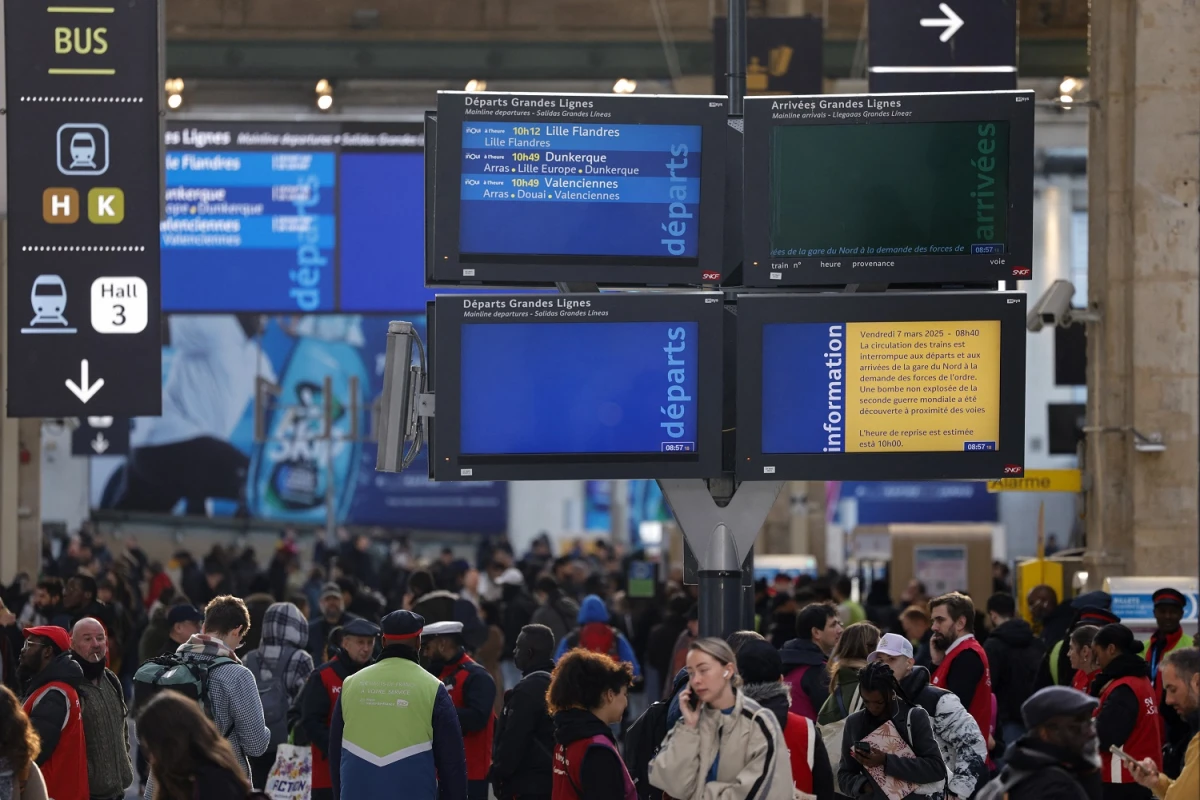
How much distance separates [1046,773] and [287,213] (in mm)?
12547

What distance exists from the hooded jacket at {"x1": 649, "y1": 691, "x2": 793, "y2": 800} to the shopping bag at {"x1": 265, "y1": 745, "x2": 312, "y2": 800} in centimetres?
407

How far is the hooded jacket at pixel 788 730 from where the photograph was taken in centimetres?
567

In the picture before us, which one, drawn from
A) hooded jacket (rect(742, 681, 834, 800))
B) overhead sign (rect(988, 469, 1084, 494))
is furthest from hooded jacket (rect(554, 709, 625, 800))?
overhead sign (rect(988, 469, 1084, 494))

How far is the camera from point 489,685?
320 inches

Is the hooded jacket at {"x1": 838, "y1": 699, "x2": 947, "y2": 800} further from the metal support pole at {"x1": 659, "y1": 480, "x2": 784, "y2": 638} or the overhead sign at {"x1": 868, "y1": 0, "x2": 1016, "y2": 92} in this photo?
the overhead sign at {"x1": 868, "y1": 0, "x2": 1016, "y2": 92}

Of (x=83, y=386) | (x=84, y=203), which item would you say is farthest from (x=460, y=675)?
(x=84, y=203)

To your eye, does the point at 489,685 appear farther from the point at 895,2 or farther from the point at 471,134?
the point at 895,2

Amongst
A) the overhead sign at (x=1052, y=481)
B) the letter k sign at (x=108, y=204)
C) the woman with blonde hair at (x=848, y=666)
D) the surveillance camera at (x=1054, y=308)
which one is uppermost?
the letter k sign at (x=108, y=204)

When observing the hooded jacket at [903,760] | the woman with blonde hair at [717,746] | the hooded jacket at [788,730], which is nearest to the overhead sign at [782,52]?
the hooded jacket at [903,760]

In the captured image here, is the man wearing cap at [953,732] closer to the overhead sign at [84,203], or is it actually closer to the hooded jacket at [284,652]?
the hooded jacket at [284,652]

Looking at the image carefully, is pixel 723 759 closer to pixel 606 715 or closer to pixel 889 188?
pixel 606 715

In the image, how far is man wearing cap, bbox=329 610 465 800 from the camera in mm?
6555

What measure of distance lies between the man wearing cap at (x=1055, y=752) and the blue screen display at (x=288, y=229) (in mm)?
11826

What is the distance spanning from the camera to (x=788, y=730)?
18.6 ft
